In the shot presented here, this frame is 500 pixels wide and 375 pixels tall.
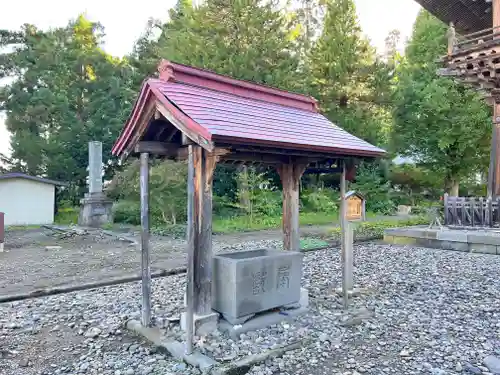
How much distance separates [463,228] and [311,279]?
19.8ft

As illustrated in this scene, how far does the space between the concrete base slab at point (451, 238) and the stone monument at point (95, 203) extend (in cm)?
1253

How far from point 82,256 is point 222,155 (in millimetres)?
6993

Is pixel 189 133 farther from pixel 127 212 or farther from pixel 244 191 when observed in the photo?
pixel 127 212

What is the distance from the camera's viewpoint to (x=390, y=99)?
20.1m

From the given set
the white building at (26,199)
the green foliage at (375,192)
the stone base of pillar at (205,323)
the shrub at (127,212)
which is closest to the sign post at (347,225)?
the stone base of pillar at (205,323)

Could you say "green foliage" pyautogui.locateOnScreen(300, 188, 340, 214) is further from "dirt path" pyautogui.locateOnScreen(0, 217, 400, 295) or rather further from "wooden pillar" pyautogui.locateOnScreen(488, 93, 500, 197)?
"wooden pillar" pyautogui.locateOnScreen(488, 93, 500, 197)

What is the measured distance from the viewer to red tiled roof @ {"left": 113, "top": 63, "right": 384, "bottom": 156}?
12.5 feet

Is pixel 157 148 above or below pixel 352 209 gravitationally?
above

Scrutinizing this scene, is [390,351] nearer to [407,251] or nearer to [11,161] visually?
[407,251]

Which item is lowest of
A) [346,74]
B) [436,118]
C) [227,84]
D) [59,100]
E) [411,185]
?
[411,185]

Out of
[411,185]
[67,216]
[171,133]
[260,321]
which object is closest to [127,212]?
[67,216]

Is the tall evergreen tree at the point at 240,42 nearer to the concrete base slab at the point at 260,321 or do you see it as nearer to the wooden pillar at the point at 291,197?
the wooden pillar at the point at 291,197

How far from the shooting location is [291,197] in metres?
5.27

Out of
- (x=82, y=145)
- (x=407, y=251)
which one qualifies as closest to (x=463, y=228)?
(x=407, y=251)
